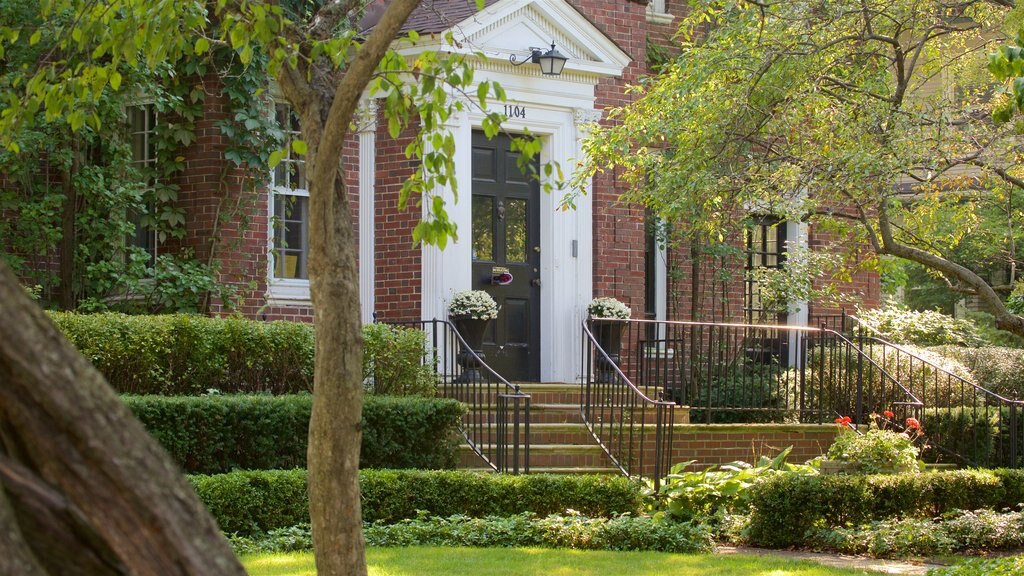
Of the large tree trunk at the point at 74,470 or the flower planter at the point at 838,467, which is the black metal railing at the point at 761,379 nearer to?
the flower planter at the point at 838,467

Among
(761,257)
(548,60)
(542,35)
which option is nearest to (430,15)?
(542,35)

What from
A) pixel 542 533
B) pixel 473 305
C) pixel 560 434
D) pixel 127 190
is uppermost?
pixel 127 190

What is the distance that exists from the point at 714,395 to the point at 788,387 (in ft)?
2.90

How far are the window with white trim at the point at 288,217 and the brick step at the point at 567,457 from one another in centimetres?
321

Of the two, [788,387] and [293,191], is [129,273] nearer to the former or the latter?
[293,191]

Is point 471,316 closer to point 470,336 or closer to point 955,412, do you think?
point 470,336

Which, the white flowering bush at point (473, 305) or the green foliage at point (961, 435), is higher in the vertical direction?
the white flowering bush at point (473, 305)

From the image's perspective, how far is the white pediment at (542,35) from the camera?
14.3 m

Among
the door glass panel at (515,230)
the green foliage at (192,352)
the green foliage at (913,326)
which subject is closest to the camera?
the green foliage at (192,352)

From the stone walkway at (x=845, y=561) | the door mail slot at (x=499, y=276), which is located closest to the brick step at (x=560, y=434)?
the door mail slot at (x=499, y=276)

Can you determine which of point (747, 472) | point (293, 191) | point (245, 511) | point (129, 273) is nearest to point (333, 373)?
point (245, 511)

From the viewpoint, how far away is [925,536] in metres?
10.8

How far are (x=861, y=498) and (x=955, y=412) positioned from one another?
418 centimetres

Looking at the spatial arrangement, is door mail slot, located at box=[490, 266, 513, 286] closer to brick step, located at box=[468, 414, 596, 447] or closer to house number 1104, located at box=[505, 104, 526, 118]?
house number 1104, located at box=[505, 104, 526, 118]
